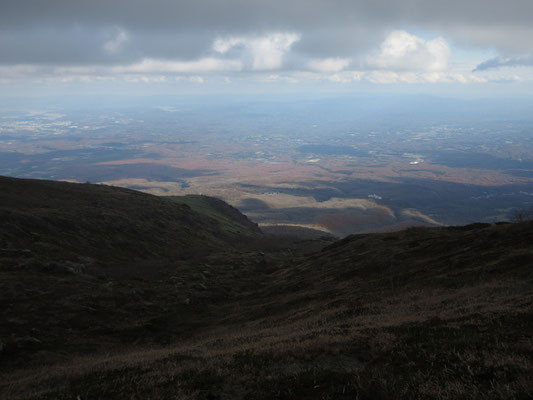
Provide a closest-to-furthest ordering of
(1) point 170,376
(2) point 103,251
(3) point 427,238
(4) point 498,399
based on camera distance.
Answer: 1. (4) point 498,399
2. (1) point 170,376
3. (3) point 427,238
4. (2) point 103,251

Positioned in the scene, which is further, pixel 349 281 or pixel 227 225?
pixel 227 225

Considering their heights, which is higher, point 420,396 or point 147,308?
point 420,396

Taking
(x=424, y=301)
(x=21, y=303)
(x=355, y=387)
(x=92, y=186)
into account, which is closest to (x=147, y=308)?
(x=21, y=303)

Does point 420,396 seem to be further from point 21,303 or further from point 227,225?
point 227,225

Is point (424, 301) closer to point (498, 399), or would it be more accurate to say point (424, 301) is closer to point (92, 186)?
point (498, 399)

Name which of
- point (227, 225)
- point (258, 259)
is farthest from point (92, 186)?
point (258, 259)

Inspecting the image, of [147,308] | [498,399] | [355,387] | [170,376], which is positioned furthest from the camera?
[147,308]
